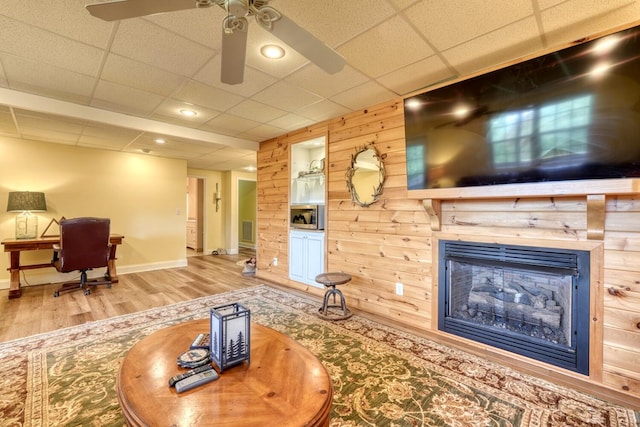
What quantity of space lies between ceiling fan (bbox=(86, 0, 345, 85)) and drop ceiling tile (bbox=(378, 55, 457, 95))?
949mm

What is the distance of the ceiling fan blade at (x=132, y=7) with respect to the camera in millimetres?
1229

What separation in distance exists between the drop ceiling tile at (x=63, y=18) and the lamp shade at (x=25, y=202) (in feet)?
11.4

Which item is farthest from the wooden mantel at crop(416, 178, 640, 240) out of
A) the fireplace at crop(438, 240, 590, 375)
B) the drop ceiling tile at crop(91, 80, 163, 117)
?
the drop ceiling tile at crop(91, 80, 163, 117)

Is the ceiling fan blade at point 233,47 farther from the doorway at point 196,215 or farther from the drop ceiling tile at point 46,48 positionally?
the doorway at point 196,215

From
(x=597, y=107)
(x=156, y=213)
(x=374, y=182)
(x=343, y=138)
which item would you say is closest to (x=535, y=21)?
(x=597, y=107)

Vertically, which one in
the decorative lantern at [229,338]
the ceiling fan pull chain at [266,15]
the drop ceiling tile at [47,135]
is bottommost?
the decorative lantern at [229,338]

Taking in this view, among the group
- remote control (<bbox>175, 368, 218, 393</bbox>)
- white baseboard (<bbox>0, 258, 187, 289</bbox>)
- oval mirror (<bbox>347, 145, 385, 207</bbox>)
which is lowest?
white baseboard (<bbox>0, 258, 187, 289</bbox>)

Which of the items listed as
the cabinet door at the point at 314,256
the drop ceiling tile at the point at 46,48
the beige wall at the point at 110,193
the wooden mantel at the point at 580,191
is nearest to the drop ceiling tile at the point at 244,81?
the drop ceiling tile at the point at 46,48

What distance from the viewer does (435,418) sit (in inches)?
64.2

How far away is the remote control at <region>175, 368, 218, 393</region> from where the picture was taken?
119cm

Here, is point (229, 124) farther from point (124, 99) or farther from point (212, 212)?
point (212, 212)

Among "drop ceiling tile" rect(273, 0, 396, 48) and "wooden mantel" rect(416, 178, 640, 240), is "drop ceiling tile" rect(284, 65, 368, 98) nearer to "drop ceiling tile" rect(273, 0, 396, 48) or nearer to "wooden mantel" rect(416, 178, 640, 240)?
"drop ceiling tile" rect(273, 0, 396, 48)

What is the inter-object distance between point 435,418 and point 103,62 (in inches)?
135

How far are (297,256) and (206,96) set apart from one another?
7.81 feet
